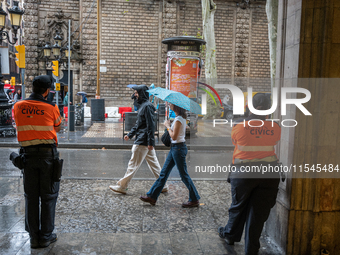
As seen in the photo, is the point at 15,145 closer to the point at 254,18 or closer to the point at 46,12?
the point at 46,12

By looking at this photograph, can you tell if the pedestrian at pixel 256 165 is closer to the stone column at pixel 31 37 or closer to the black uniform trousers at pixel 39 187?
the black uniform trousers at pixel 39 187

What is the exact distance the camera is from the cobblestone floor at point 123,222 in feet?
12.3

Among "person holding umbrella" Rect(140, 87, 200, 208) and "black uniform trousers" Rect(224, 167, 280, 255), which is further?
"person holding umbrella" Rect(140, 87, 200, 208)

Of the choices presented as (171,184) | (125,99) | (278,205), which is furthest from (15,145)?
(125,99)

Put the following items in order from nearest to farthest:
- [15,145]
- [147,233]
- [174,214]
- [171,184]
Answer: [147,233] → [174,214] → [171,184] → [15,145]

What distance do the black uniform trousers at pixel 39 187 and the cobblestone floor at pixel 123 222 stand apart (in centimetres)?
23

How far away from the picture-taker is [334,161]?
3.41 metres

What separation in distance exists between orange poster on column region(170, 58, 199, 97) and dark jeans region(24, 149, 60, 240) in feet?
30.1

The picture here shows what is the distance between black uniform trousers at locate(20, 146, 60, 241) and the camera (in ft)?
12.1

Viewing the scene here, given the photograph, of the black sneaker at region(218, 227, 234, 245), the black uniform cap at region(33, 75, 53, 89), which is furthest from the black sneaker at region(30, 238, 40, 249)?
the black sneaker at region(218, 227, 234, 245)

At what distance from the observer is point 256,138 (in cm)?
337

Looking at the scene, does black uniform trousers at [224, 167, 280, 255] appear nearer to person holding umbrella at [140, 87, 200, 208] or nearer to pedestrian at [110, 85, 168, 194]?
person holding umbrella at [140, 87, 200, 208]

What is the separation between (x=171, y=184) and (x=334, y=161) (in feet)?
12.1

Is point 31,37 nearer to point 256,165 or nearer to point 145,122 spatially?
point 145,122
